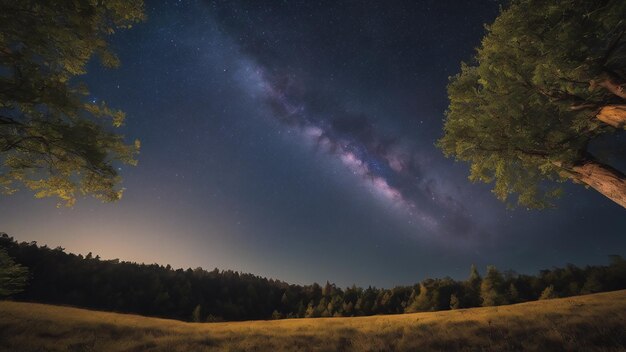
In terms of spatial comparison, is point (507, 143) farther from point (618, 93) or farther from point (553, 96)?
point (618, 93)

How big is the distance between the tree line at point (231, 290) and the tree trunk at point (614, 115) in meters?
59.4

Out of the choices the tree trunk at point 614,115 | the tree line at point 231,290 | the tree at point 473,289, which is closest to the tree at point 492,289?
the tree line at point 231,290

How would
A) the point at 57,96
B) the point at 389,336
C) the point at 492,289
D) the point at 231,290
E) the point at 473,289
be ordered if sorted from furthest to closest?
the point at 231,290 → the point at 473,289 → the point at 492,289 → the point at 389,336 → the point at 57,96

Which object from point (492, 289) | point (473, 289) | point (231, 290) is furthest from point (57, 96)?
point (231, 290)

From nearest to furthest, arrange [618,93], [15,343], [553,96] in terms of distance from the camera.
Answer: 1. [618,93]
2. [553,96]
3. [15,343]

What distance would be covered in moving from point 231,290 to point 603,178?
111 metres

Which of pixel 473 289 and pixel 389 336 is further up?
pixel 473 289

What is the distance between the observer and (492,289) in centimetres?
6359

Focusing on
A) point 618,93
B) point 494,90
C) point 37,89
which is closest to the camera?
point 37,89

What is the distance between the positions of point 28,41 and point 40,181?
22.1 ft

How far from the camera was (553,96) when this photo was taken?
43.6 feet

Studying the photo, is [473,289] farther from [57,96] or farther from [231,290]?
[57,96]

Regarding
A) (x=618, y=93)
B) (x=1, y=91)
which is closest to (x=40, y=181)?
(x=1, y=91)

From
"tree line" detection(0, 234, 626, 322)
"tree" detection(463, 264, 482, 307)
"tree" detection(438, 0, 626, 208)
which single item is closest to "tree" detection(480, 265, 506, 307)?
"tree line" detection(0, 234, 626, 322)
